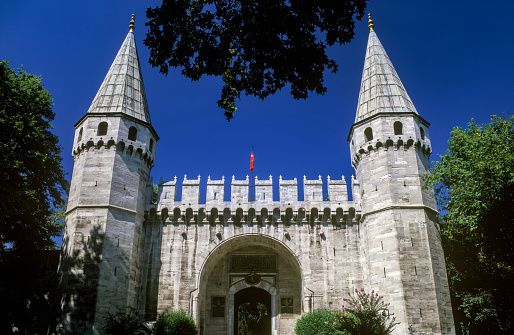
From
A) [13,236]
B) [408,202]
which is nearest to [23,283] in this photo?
[13,236]

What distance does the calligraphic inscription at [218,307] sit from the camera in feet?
69.3

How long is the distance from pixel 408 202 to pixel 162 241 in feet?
39.0

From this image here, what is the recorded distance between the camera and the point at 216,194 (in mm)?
21359

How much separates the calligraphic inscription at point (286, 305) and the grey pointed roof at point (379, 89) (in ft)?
32.8

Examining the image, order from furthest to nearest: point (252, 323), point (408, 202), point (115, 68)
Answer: point (252, 323), point (115, 68), point (408, 202)

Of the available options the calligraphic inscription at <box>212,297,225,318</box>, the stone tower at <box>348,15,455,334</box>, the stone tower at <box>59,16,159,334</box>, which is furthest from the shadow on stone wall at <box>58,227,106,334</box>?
the stone tower at <box>348,15,455,334</box>

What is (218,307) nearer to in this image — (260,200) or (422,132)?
Answer: (260,200)

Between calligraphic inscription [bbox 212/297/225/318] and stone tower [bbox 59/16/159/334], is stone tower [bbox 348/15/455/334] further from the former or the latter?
stone tower [bbox 59/16/159/334]

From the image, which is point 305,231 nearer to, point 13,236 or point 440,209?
point 440,209

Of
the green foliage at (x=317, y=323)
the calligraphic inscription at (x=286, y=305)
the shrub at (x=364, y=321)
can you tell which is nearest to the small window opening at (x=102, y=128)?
the calligraphic inscription at (x=286, y=305)

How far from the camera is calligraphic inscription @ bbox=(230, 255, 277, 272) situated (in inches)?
862

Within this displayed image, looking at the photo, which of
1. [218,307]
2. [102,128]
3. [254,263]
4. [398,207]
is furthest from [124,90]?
[398,207]

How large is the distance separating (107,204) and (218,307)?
7749 mm

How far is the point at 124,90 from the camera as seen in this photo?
71.6 ft
